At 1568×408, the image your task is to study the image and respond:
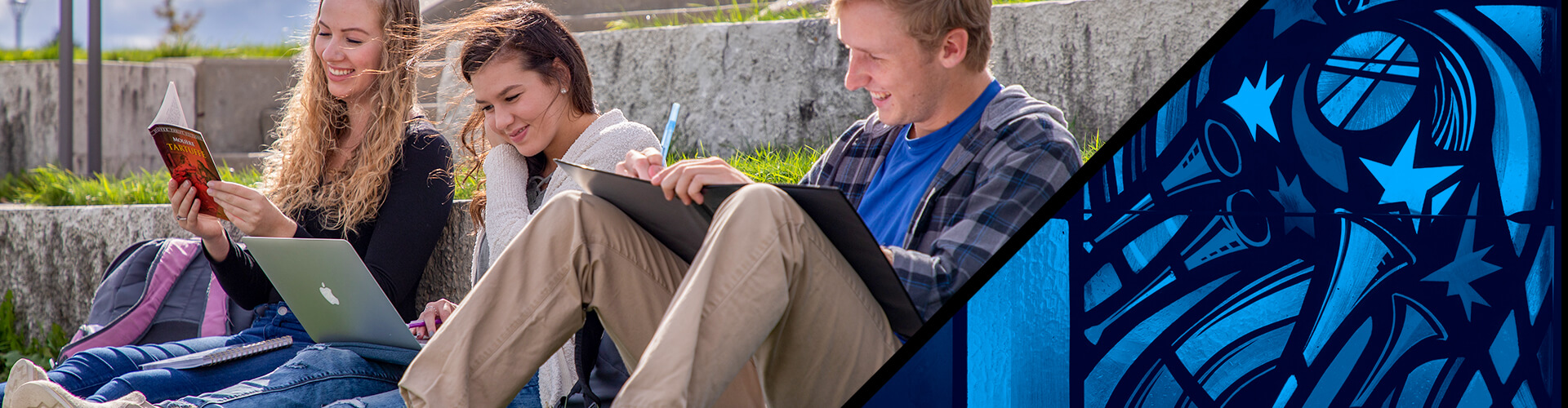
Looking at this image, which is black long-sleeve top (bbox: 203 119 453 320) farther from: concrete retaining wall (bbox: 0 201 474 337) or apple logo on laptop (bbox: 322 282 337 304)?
concrete retaining wall (bbox: 0 201 474 337)

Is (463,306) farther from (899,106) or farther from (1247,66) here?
(1247,66)

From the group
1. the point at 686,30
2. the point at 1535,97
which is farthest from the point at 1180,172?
the point at 686,30

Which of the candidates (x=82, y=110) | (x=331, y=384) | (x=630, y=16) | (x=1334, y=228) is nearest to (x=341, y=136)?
(x=331, y=384)

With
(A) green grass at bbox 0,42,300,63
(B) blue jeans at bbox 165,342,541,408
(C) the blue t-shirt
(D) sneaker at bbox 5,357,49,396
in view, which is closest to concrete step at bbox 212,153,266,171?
(A) green grass at bbox 0,42,300,63

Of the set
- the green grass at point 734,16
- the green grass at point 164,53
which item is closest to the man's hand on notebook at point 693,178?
the green grass at point 734,16

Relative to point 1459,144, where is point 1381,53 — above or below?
above

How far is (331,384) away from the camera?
252 centimetres

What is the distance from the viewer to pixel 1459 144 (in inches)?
65.5

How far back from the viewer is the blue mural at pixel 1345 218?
1656 mm

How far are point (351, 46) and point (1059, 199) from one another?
93.0 inches

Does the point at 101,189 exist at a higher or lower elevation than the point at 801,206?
lower

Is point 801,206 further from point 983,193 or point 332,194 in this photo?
point 332,194

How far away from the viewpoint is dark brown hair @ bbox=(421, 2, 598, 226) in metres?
2.90

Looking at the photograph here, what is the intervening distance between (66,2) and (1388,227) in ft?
19.0
